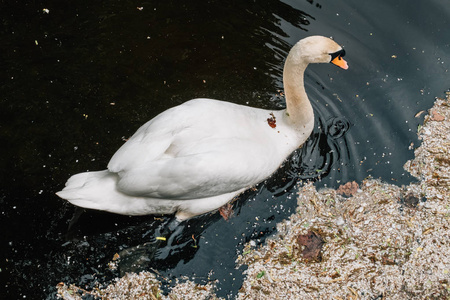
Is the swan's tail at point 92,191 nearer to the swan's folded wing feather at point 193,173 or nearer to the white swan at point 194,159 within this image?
the white swan at point 194,159

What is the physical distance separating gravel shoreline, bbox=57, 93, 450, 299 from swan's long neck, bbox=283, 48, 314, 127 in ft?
2.22

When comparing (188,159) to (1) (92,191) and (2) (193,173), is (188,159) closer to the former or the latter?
(2) (193,173)

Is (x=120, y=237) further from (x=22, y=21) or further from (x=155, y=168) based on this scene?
(x=22, y=21)

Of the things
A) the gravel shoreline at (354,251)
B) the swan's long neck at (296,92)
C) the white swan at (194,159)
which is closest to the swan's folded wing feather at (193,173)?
the white swan at (194,159)

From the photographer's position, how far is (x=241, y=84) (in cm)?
509

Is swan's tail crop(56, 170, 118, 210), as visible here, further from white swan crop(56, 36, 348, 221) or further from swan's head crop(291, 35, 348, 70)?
swan's head crop(291, 35, 348, 70)

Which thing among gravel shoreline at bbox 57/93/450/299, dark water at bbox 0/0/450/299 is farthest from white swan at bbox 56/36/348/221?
gravel shoreline at bbox 57/93/450/299

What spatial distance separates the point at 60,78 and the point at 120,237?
1926 mm

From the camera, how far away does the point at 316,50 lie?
12.4ft

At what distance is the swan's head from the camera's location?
3.76m

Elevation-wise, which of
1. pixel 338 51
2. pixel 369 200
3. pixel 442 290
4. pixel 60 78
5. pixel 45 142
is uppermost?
pixel 338 51

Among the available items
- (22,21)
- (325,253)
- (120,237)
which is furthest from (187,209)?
(22,21)

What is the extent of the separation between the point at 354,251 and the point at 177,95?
230 centimetres

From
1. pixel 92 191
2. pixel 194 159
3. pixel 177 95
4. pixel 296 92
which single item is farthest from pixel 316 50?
pixel 92 191
